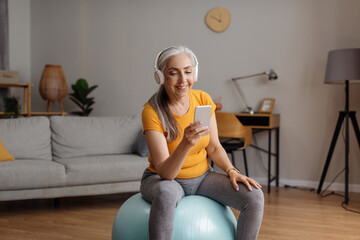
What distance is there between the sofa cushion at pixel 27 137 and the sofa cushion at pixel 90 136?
9 centimetres

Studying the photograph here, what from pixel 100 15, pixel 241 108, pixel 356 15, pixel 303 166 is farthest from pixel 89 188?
pixel 356 15

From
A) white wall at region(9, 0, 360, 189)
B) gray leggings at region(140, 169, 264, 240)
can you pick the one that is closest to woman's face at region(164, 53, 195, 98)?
gray leggings at region(140, 169, 264, 240)

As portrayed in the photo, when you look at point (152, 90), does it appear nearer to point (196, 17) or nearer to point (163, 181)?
point (196, 17)

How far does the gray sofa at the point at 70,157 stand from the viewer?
311cm

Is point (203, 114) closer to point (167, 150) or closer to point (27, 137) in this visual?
point (167, 150)

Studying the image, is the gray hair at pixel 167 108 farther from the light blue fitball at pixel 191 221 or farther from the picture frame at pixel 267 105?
the picture frame at pixel 267 105

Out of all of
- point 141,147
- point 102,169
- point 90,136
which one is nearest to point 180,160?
point 102,169

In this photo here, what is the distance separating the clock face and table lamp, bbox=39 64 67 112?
74.9 inches

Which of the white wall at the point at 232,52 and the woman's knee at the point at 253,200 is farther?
the white wall at the point at 232,52

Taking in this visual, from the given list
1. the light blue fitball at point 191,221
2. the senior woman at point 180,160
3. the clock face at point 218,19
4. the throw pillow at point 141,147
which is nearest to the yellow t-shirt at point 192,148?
the senior woman at point 180,160

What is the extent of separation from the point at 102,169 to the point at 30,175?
1.81 feet

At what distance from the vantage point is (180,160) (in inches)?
64.8

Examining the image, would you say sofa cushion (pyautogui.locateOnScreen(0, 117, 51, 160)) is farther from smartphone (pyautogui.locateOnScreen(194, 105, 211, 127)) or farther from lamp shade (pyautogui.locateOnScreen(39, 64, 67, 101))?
smartphone (pyautogui.locateOnScreen(194, 105, 211, 127))

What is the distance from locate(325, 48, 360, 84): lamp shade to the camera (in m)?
3.55
